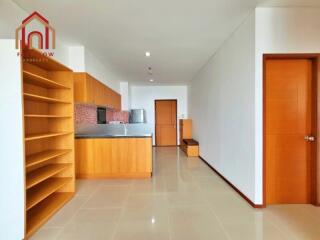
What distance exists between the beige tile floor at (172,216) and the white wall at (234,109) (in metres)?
0.40

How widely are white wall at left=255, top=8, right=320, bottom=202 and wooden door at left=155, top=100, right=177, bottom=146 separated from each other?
5479 millimetres

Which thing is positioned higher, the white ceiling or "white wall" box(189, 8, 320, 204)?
the white ceiling

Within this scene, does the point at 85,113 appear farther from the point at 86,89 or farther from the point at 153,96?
the point at 153,96

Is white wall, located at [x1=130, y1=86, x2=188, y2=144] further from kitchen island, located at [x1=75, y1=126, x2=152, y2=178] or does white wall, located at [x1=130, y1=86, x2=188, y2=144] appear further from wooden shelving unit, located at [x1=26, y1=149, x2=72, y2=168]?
wooden shelving unit, located at [x1=26, y1=149, x2=72, y2=168]

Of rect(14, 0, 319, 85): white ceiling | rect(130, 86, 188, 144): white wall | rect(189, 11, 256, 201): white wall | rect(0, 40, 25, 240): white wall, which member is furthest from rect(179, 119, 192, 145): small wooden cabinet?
rect(0, 40, 25, 240): white wall

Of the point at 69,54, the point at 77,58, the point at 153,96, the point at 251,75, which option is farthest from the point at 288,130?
the point at 153,96

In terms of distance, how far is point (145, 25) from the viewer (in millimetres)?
2797

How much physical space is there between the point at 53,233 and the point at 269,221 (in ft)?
8.01

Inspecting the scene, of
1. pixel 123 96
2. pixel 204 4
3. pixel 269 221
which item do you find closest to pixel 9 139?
pixel 204 4

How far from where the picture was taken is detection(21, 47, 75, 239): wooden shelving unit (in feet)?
7.51

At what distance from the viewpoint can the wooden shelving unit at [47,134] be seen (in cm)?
229

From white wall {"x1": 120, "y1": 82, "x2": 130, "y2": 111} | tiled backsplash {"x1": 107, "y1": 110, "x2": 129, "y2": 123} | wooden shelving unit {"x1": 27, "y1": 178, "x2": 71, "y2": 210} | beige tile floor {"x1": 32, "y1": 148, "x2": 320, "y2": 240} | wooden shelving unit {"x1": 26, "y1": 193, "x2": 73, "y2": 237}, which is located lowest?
beige tile floor {"x1": 32, "y1": 148, "x2": 320, "y2": 240}

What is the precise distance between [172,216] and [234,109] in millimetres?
1904

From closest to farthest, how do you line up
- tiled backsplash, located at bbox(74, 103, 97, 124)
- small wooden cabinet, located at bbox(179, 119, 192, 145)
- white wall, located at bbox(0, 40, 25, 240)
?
white wall, located at bbox(0, 40, 25, 240), tiled backsplash, located at bbox(74, 103, 97, 124), small wooden cabinet, located at bbox(179, 119, 192, 145)
